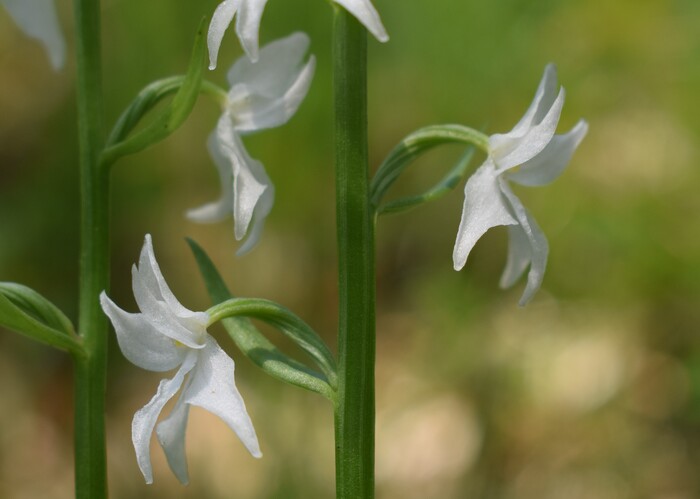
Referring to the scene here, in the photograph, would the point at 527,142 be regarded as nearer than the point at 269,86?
Yes

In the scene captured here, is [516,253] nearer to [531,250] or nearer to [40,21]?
[531,250]

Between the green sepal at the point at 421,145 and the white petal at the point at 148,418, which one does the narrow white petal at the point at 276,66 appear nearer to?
the green sepal at the point at 421,145

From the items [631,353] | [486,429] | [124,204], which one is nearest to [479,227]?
[486,429]

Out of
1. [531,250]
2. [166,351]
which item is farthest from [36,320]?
[531,250]

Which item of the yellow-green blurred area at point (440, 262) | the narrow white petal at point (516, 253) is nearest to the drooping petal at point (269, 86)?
the narrow white petal at point (516, 253)

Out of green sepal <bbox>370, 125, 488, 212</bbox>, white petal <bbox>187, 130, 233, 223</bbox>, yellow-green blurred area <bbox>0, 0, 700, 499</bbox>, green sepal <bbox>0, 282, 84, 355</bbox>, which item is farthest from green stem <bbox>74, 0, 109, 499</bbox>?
yellow-green blurred area <bbox>0, 0, 700, 499</bbox>

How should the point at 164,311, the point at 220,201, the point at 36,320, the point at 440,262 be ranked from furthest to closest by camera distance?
the point at 440,262
the point at 220,201
the point at 36,320
the point at 164,311

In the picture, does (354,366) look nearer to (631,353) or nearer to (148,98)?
(148,98)
